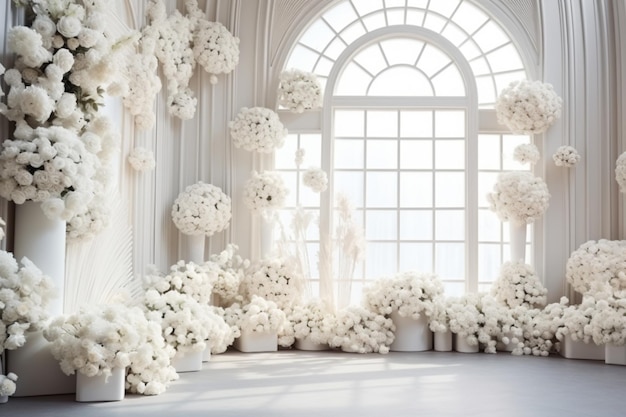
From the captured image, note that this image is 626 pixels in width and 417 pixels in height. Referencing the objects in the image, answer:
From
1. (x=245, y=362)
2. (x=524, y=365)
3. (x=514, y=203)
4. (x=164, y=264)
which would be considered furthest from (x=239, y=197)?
(x=524, y=365)

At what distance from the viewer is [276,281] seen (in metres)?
6.97

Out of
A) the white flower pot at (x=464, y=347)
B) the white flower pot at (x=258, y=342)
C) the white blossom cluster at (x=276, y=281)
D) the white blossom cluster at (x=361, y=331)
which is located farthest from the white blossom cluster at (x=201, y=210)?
the white flower pot at (x=464, y=347)

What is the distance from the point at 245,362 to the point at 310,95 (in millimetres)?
2788

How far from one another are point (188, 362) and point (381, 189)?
3.01 metres

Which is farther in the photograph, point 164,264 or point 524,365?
point 164,264

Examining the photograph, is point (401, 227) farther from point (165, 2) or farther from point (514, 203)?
point (165, 2)

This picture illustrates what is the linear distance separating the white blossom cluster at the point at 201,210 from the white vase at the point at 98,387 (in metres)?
2.58

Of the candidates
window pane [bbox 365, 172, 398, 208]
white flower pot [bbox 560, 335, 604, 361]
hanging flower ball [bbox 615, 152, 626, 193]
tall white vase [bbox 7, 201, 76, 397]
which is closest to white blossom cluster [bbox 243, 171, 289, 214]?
window pane [bbox 365, 172, 398, 208]

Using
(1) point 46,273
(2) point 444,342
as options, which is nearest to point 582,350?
(2) point 444,342

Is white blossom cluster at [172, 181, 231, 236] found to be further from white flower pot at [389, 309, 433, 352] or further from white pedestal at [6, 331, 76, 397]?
white pedestal at [6, 331, 76, 397]

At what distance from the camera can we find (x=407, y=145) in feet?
25.4

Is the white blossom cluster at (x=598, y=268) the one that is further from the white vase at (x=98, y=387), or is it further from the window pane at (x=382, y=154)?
the white vase at (x=98, y=387)

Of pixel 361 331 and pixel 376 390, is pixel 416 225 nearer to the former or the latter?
pixel 361 331

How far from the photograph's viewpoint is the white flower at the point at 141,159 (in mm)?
6238
